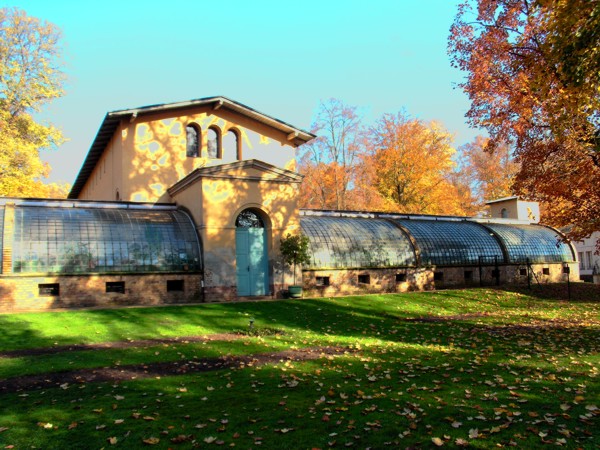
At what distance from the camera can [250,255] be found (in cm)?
2291

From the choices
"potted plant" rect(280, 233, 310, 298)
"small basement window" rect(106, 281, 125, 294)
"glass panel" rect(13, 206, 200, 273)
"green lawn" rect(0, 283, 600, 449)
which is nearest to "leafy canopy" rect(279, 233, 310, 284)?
"potted plant" rect(280, 233, 310, 298)

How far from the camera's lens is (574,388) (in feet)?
28.0

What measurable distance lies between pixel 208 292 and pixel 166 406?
13192mm

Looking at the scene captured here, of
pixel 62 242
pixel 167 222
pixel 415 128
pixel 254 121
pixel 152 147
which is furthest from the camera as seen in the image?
pixel 415 128

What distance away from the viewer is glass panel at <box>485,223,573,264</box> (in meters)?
32.8

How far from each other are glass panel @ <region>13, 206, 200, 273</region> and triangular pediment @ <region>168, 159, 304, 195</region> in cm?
233

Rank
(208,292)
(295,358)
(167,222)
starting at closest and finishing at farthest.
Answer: (295,358), (208,292), (167,222)

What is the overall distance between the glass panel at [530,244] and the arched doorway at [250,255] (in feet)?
60.2

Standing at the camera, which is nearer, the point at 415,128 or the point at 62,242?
the point at 62,242

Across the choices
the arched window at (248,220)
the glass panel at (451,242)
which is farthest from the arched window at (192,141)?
the glass panel at (451,242)

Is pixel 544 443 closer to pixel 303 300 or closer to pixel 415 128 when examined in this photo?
pixel 303 300

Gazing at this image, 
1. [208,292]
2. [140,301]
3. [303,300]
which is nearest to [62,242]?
[140,301]

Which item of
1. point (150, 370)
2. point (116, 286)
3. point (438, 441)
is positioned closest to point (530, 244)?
point (116, 286)

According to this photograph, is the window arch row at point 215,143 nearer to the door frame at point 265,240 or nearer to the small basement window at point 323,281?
the door frame at point 265,240
